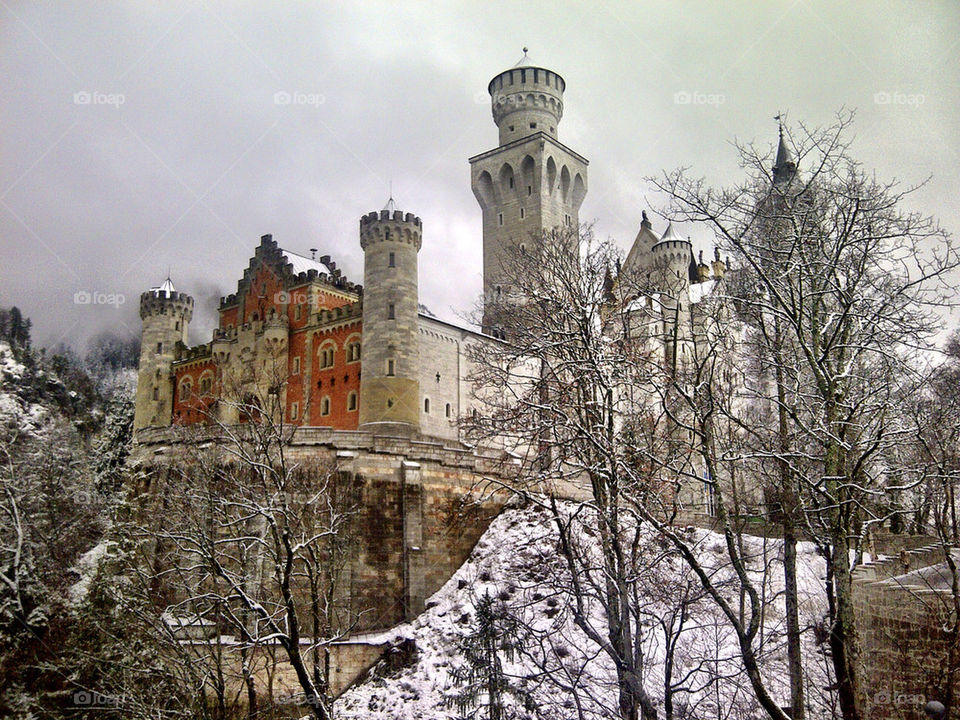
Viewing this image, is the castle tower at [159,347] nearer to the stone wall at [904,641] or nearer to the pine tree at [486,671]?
the pine tree at [486,671]

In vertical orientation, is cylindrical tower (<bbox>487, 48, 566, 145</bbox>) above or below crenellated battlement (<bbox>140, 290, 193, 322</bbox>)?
above

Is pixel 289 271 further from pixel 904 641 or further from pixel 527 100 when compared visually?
pixel 904 641

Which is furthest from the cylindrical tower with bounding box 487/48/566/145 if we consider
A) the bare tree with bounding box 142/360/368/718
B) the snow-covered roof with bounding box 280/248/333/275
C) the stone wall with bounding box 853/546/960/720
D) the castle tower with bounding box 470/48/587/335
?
the stone wall with bounding box 853/546/960/720

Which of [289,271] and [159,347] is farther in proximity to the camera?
[159,347]

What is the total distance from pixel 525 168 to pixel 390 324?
63.8 feet

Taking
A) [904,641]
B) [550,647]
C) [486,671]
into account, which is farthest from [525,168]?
[904,641]

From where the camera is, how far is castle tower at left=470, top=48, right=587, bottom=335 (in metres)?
51.9

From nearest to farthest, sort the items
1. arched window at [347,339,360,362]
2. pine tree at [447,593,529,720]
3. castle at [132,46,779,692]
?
pine tree at [447,593,529,720] → castle at [132,46,779,692] → arched window at [347,339,360,362]

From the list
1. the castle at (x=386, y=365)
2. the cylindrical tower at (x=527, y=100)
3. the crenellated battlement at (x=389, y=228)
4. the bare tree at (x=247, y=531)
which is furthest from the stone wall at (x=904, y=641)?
the cylindrical tower at (x=527, y=100)

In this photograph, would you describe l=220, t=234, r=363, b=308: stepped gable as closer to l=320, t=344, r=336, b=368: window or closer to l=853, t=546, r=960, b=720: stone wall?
l=320, t=344, r=336, b=368: window

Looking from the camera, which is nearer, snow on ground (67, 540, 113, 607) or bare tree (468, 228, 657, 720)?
bare tree (468, 228, 657, 720)

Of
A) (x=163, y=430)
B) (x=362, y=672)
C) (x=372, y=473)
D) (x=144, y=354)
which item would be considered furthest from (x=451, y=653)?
(x=144, y=354)

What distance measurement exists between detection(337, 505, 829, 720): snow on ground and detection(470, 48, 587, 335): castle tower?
83.1ft

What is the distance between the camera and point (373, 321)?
37812mm
